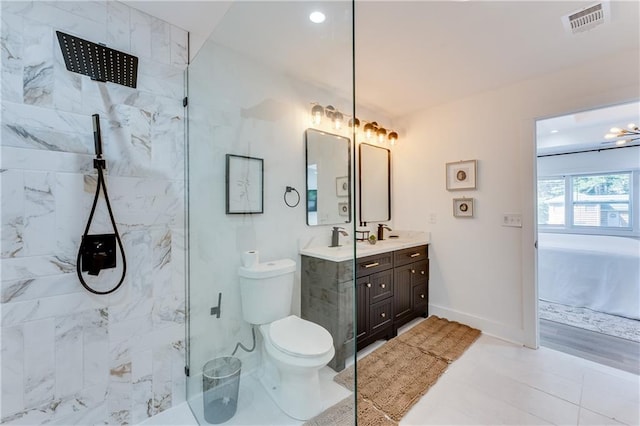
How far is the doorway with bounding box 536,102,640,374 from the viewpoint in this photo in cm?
253

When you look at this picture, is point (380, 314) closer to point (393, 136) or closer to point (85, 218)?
Answer: point (393, 136)

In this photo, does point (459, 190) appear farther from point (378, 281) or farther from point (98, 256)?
point (98, 256)

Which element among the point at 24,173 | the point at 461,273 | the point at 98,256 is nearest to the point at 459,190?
the point at 461,273

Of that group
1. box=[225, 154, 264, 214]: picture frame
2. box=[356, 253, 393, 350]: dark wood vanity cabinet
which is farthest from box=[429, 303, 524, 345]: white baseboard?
box=[225, 154, 264, 214]: picture frame

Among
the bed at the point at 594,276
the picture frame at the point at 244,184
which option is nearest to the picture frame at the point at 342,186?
the picture frame at the point at 244,184

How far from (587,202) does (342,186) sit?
676 centimetres

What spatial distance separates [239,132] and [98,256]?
99 centimetres

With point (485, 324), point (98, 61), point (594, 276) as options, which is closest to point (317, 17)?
point (98, 61)

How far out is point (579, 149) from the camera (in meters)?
5.12

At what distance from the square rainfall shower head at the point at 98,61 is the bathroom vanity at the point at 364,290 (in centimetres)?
142

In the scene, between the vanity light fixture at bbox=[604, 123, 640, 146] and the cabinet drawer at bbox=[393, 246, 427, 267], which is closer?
the cabinet drawer at bbox=[393, 246, 427, 267]

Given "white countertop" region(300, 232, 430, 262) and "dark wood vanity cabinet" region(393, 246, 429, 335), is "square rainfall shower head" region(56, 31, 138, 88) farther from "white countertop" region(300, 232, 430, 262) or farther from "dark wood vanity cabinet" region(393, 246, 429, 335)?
"dark wood vanity cabinet" region(393, 246, 429, 335)

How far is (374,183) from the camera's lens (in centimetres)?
315

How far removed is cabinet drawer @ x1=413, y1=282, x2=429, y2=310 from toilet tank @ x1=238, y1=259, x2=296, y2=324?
1804 millimetres
